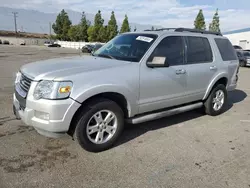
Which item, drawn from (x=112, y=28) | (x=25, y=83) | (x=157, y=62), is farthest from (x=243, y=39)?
(x=25, y=83)

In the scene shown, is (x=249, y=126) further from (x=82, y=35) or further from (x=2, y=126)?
(x=82, y=35)

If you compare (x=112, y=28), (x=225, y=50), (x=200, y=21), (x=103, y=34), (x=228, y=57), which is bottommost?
(x=228, y=57)

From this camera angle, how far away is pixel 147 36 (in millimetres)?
4383

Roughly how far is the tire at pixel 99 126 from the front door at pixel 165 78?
503 mm

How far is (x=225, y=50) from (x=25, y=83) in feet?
14.5

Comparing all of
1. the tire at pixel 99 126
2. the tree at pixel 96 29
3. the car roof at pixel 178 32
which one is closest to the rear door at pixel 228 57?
the car roof at pixel 178 32

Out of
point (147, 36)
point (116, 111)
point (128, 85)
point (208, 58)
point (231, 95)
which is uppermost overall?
point (147, 36)

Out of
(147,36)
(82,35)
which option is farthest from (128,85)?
(82,35)

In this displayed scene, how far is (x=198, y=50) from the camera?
498cm

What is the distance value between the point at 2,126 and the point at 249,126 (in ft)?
15.9

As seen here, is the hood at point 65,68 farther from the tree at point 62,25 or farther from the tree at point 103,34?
the tree at point 62,25

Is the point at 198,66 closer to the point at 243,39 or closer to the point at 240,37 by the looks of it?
the point at 243,39

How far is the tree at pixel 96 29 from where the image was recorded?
6069 centimetres

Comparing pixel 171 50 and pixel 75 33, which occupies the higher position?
pixel 75 33
